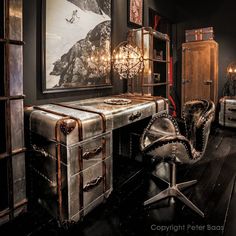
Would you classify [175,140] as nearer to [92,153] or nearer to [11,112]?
[92,153]

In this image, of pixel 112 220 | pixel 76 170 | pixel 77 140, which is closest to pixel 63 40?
pixel 77 140

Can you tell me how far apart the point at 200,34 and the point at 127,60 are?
299cm

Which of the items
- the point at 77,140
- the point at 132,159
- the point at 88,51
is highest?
the point at 88,51

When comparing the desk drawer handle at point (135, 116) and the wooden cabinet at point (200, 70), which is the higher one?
the wooden cabinet at point (200, 70)

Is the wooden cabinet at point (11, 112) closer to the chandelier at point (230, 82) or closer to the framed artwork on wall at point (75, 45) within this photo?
the framed artwork on wall at point (75, 45)

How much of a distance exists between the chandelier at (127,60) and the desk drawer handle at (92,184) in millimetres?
1655

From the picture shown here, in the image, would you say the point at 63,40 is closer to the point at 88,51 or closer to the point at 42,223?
the point at 88,51

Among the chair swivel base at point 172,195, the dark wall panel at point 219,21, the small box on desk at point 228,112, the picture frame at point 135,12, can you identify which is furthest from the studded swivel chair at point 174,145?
the dark wall panel at point 219,21

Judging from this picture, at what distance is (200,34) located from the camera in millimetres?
5324

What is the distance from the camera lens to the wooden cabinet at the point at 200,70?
5.21 m

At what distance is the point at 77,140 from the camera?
176cm

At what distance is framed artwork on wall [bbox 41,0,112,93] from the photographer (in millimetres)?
2424

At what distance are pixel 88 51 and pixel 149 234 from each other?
2121 millimetres

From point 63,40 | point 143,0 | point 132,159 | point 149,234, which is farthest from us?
point 143,0
